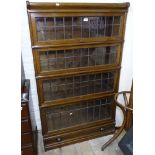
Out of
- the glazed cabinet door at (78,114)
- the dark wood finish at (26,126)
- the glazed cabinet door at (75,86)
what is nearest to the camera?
the dark wood finish at (26,126)

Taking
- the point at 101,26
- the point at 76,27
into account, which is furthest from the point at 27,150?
the point at 101,26

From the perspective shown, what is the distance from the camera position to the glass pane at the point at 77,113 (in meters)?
1.99

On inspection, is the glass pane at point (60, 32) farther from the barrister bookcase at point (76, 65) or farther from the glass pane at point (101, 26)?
the glass pane at point (101, 26)

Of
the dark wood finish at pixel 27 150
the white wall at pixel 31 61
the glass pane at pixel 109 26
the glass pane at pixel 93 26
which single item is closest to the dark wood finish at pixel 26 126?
the dark wood finish at pixel 27 150

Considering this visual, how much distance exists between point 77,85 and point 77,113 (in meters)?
0.40

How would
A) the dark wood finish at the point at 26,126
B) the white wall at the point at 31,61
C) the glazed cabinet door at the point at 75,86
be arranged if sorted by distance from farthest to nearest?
1. the glazed cabinet door at the point at 75,86
2. the white wall at the point at 31,61
3. the dark wood finish at the point at 26,126

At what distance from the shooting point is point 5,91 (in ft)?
2.66

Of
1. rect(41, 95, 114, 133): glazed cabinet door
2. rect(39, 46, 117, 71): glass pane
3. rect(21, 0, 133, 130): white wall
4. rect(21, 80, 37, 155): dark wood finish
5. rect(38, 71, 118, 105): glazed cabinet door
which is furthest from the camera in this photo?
rect(41, 95, 114, 133): glazed cabinet door

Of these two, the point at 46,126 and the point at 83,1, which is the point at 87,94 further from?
the point at 83,1

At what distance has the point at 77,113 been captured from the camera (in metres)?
2.10

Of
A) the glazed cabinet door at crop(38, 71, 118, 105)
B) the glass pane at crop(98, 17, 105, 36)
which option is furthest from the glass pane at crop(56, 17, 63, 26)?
the glazed cabinet door at crop(38, 71, 118, 105)

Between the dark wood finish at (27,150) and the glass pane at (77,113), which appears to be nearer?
the dark wood finish at (27,150)

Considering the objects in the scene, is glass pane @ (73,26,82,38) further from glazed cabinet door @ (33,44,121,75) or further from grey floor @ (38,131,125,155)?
grey floor @ (38,131,125,155)

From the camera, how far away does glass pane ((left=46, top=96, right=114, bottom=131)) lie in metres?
1.99
